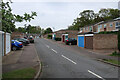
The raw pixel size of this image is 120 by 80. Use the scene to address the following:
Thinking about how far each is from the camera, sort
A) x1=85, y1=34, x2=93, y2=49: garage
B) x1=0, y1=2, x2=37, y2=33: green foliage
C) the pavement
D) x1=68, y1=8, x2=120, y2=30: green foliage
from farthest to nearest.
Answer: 1. x1=68, y1=8, x2=120, y2=30: green foliage
2. x1=85, y1=34, x2=93, y2=49: garage
3. the pavement
4. x1=0, y1=2, x2=37, y2=33: green foliage

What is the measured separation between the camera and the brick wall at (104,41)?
23.0m

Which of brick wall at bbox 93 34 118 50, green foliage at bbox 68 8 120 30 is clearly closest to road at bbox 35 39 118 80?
brick wall at bbox 93 34 118 50

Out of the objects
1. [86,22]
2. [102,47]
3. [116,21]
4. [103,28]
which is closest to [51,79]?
[102,47]

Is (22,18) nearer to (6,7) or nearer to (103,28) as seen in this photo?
(6,7)

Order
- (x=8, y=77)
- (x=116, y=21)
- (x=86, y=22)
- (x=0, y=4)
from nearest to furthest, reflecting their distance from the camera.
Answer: (x=8, y=77), (x=0, y=4), (x=116, y=21), (x=86, y=22)

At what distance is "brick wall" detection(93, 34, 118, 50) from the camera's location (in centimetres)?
2298

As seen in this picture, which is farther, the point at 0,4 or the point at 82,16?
the point at 82,16

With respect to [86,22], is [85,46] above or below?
below

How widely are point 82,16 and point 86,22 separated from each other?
3548 millimetres

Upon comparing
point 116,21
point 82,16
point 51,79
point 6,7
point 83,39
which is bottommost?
point 51,79

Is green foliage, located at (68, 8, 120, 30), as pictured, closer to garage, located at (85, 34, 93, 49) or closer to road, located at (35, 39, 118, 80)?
garage, located at (85, 34, 93, 49)

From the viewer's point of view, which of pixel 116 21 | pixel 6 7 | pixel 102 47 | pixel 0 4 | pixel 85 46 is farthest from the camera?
pixel 116 21

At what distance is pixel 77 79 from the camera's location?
7371 millimetres

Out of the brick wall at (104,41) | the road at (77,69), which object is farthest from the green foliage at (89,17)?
the road at (77,69)
